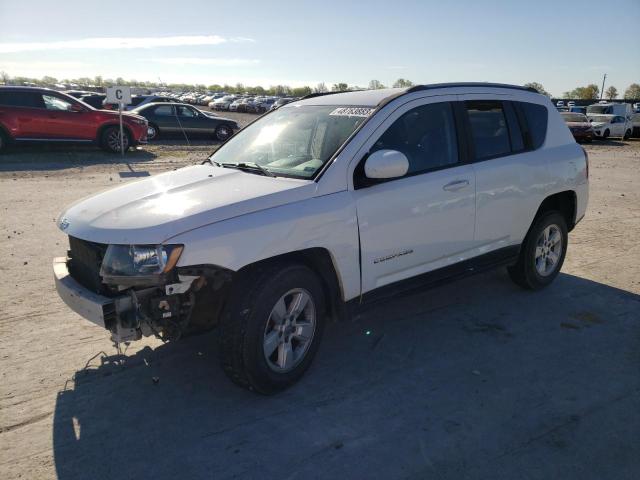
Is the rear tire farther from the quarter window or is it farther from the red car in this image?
the quarter window

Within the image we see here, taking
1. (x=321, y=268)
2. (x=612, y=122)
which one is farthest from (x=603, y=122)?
(x=321, y=268)

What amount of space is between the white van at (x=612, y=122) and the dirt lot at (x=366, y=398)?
25.9 m

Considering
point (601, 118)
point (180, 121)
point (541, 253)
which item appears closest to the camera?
point (541, 253)

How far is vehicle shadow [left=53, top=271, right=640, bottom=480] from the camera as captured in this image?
2.94 metres

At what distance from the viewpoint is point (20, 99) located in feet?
47.1

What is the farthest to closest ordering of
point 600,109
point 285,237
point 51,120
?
point 600,109 < point 51,120 < point 285,237

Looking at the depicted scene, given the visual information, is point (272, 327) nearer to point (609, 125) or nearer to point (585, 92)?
point (609, 125)

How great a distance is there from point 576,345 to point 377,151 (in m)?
2.30

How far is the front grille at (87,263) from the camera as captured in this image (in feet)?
10.9

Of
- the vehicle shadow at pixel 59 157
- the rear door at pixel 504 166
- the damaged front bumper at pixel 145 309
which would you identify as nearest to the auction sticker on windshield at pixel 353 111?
the rear door at pixel 504 166

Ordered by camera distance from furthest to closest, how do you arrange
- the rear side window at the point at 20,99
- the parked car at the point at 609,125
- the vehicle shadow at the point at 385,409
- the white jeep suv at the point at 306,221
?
the parked car at the point at 609,125, the rear side window at the point at 20,99, the white jeep suv at the point at 306,221, the vehicle shadow at the point at 385,409

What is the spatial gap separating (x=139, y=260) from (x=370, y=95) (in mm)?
2361

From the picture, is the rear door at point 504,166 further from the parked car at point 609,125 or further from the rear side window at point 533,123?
the parked car at point 609,125

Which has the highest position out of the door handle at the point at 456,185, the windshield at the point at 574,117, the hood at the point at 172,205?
the hood at the point at 172,205
